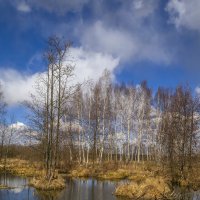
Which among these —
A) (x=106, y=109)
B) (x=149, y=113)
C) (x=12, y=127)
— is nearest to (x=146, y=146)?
(x=149, y=113)

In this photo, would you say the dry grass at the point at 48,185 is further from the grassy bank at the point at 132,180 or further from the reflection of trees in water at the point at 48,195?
the reflection of trees in water at the point at 48,195

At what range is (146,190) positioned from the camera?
20719mm

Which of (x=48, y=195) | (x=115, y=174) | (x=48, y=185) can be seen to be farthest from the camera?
(x=115, y=174)

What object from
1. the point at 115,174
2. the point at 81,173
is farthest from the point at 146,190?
the point at 81,173

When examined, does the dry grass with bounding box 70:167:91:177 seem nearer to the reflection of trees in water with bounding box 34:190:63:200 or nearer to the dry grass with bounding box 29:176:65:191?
the dry grass with bounding box 29:176:65:191

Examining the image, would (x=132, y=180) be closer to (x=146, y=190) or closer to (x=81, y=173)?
(x=81, y=173)

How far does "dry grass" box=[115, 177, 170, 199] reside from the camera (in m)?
20.4

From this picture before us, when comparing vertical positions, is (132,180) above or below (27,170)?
below

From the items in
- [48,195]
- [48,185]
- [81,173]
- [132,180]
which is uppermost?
[48,185]

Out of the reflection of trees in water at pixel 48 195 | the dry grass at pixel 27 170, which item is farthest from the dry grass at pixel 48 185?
the dry grass at pixel 27 170

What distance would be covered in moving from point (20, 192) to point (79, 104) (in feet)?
99.1

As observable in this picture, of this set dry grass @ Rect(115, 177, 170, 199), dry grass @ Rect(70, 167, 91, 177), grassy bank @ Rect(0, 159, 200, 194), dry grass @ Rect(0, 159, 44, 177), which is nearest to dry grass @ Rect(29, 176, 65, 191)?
grassy bank @ Rect(0, 159, 200, 194)

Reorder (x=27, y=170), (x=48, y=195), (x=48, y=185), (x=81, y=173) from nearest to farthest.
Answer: (x=48, y=195), (x=48, y=185), (x=81, y=173), (x=27, y=170)

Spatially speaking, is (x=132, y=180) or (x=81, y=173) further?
(x=81, y=173)
